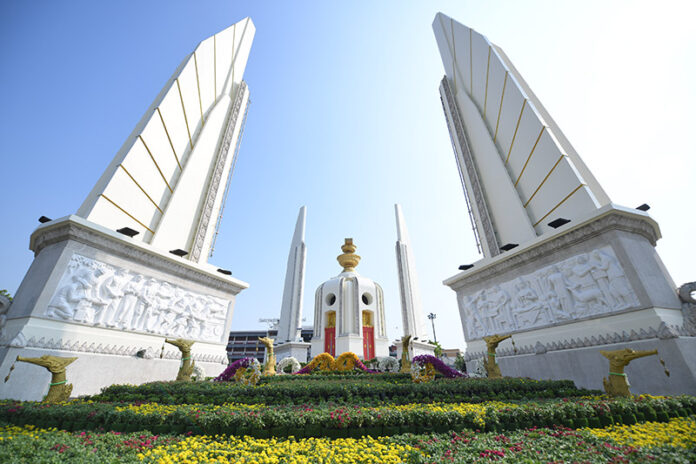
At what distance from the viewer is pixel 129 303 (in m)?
8.04

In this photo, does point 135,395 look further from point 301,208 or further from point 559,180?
point 301,208

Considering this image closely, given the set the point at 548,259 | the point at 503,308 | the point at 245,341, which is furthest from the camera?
the point at 245,341

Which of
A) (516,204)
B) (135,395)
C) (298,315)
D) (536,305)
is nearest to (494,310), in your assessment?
(536,305)

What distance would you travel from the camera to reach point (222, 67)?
14852mm

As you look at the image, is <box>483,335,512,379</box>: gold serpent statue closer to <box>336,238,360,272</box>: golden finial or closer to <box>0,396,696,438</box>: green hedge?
<box>0,396,696,438</box>: green hedge

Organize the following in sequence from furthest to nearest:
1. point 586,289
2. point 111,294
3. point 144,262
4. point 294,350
Answer: point 294,350
point 144,262
point 111,294
point 586,289

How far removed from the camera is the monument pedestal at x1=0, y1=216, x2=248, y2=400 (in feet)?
20.4

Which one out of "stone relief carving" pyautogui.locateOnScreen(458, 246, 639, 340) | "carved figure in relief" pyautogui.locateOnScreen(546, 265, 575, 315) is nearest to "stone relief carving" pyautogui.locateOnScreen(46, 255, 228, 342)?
"stone relief carving" pyautogui.locateOnScreen(458, 246, 639, 340)

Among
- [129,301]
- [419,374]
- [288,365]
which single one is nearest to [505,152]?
[419,374]

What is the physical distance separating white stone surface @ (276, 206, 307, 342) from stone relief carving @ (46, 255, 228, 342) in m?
15.9

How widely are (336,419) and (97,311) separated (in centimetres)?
722

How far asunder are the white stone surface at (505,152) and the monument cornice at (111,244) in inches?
456

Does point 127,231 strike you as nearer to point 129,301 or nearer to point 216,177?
point 129,301

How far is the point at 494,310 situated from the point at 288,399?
24.6ft
